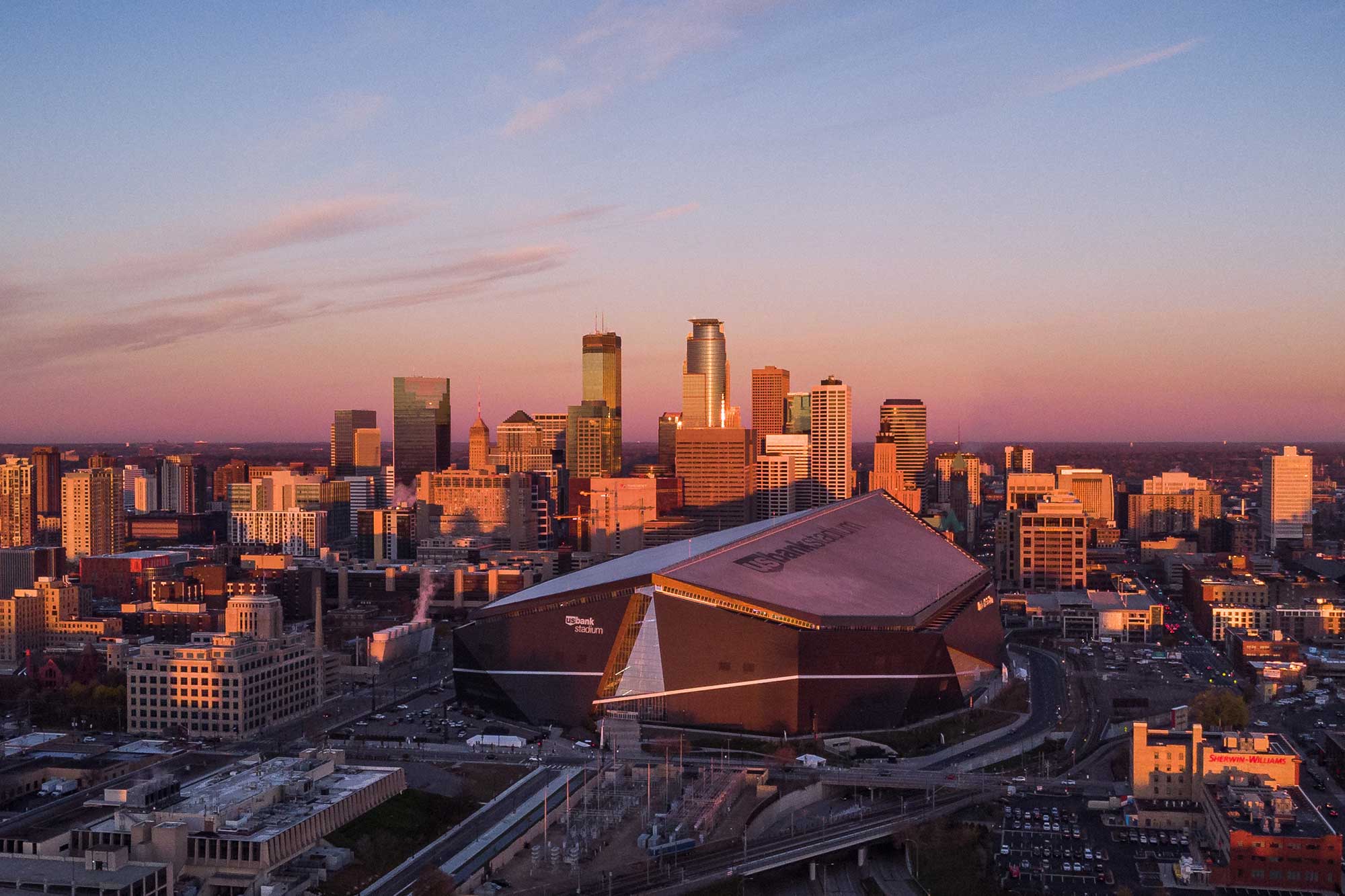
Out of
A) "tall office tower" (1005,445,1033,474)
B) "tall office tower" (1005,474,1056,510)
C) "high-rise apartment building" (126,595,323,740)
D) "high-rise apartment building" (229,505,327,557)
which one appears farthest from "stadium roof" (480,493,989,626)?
"tall office tower" (1005,445,1033,474)

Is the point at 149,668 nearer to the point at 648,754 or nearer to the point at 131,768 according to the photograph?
the point at 131,768

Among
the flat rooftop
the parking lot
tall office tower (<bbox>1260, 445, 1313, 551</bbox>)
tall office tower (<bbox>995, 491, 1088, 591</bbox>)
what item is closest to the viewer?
the flat rooftop

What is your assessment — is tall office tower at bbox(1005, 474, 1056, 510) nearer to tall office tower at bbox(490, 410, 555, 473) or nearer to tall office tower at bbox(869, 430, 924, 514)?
tall office tower at bbox(869, 430, 924, 514)

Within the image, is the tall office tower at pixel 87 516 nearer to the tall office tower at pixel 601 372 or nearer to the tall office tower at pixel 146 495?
the tall office tower at pixel 146 495

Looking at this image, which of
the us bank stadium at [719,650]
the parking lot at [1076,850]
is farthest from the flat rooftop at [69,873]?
the us bank stadium at [719,650]

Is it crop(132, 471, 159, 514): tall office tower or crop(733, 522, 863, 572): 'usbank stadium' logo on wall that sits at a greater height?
crop(733, 522, 863, 572): 'usbank stadium' logo on wall

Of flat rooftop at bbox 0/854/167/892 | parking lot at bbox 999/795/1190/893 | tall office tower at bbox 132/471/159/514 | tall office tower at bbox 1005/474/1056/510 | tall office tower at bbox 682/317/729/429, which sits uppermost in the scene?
tall office tower at bbox 682/317/729/429
